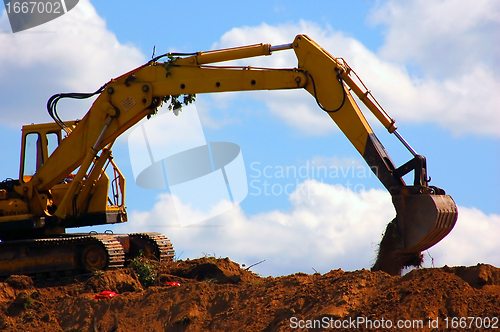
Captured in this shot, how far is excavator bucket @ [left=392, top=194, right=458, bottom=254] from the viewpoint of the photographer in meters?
10.5

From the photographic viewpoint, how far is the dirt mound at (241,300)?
8703 millimetres

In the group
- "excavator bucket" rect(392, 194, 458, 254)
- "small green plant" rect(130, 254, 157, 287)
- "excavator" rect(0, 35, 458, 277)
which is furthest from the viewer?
"small green plant" rect(130, 254, 157, 287)

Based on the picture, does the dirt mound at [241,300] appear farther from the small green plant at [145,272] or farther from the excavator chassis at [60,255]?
Result: the excavator chassis at [60,255]

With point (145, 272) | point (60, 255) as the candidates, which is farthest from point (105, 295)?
point (60, 255)

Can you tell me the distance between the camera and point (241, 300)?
35.3ft

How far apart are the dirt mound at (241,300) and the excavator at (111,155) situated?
2.67 ft

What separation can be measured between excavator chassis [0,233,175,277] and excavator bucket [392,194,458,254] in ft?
20.9

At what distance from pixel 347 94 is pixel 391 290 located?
4098 mm

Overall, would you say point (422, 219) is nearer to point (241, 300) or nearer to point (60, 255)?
point (241, 300)

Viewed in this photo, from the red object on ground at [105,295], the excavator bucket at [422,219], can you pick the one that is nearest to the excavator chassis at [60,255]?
the red object on ground at [105,295]

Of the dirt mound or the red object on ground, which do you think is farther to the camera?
the red object on ground

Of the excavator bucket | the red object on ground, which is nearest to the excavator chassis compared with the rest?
the red object on ground

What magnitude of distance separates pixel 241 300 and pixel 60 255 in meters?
5.03

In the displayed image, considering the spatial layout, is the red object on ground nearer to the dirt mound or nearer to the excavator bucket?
the dirt mound
